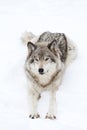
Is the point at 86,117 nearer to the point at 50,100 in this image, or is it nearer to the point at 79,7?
the point at 50,100

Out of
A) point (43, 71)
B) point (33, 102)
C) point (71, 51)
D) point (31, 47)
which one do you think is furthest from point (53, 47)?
point (71, 51)

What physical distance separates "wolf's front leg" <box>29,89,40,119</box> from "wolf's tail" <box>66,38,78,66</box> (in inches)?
38.4

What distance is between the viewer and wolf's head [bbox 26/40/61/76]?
6.88 metres

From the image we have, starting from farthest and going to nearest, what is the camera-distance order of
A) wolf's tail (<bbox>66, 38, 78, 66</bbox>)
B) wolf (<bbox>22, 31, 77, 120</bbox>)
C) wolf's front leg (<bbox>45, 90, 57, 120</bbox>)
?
wolf's tail (<bbox>66, 38, 78, 66</bbox>)
wolf (<bbox>22, 31, 77, 120</bbox>)
wolf's front leg (<bbox>45, 90, 57, 120</bbox>)

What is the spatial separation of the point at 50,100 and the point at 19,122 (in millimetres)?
735

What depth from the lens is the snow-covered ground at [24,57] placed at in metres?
6.52

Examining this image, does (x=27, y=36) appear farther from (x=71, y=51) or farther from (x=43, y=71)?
(x=43, y=71)

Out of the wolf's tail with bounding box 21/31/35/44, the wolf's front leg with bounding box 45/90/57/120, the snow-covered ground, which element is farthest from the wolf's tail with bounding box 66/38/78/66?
the wolf's front leg with bounding box 45/90/57/120

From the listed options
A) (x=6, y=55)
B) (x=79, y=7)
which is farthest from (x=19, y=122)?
(x=79, y=7)

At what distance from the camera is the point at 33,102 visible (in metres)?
6.96

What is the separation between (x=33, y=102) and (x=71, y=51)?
1.46 metres

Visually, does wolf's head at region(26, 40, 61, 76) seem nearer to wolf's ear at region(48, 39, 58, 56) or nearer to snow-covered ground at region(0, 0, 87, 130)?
wolf's ear at region(48, 39, 58, 56)

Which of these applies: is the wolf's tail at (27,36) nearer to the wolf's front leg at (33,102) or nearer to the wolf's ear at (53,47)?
the wolf's ear at (53,47)

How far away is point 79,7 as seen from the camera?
35.2 feet
